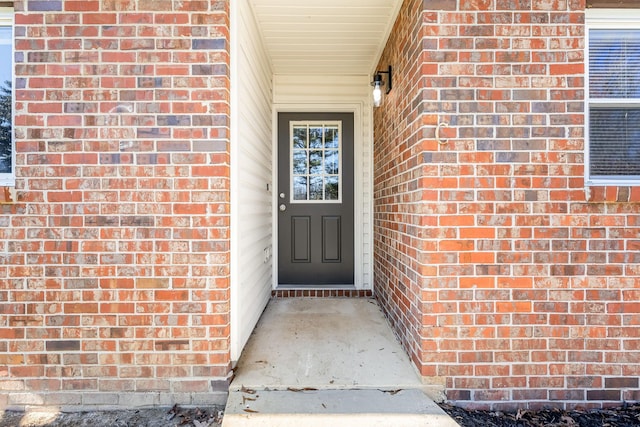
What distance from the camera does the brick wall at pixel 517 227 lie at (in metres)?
1.99

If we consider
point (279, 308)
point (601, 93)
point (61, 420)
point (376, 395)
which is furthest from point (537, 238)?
point (61, 420)

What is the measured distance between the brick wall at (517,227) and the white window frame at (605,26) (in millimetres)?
130

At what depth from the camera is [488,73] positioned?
6.56 feet

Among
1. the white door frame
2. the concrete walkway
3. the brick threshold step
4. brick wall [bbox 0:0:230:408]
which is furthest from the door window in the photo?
the brick threshold step

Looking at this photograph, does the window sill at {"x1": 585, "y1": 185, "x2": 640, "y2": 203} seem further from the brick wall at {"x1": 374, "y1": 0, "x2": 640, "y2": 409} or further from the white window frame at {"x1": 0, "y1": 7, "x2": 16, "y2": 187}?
the white window frame at {"x1": 0, "y1": 7, "x2": 16, "y2": 187}

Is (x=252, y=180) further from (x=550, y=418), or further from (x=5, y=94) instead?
(x=550, y=418)

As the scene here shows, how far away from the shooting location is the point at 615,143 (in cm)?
211

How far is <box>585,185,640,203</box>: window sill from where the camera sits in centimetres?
195

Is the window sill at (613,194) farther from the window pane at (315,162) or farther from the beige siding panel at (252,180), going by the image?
the window pane at (315,162)

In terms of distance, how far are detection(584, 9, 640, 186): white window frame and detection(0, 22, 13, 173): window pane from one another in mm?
3617

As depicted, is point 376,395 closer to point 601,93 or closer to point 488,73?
point 488,73

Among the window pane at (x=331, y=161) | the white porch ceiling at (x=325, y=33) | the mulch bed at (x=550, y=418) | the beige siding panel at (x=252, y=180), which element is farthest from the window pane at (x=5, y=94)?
the mulch bed at (x=550, y=418)

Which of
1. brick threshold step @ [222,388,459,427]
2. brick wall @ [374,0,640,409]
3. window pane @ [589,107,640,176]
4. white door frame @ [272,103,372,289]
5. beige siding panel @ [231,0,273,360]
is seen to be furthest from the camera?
white door frame @ [272,103,372,289]

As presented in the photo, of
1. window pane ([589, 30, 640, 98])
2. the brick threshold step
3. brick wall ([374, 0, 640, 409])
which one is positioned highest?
window pane ([589, 30, 640, 98])
